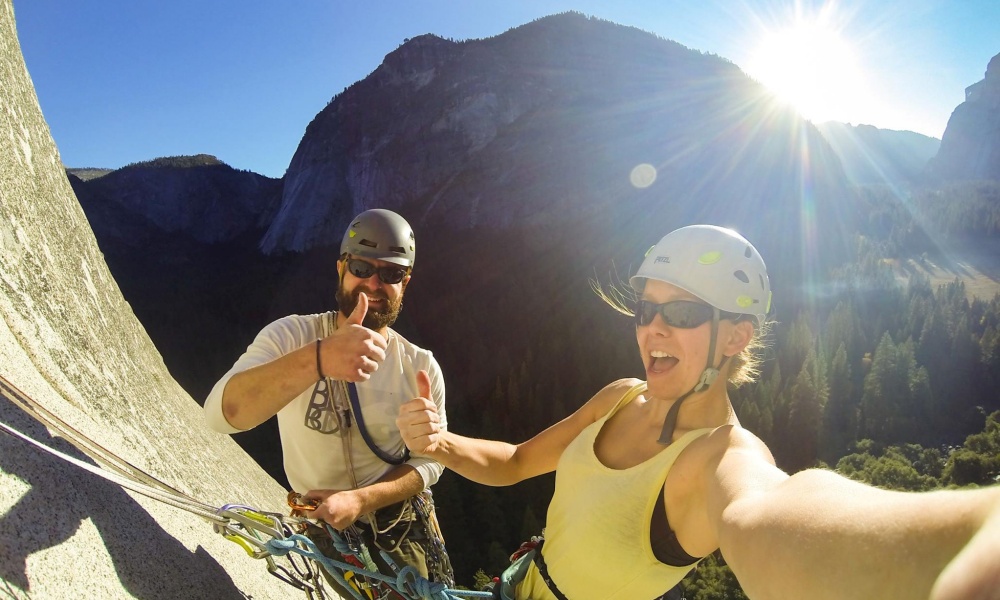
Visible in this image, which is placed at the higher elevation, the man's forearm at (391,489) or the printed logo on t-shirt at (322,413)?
the printed logo on t-shirt at (322,413)

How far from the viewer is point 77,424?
2.17 metres

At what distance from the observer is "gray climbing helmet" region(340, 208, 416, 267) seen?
3.12 metres

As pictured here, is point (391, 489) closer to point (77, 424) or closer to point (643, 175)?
point (77, 424)

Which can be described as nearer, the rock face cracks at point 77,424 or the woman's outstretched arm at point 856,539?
the woman's outstretched arm at point 856,539

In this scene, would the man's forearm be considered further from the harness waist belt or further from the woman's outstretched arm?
the woman's outstretched arm

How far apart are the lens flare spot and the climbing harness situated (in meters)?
73.4

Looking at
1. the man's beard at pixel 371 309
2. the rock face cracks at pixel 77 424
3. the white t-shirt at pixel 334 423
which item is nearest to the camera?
the rock face cracks at pixel 77 424

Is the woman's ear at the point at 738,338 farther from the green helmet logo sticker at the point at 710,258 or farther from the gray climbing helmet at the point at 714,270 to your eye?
the green helmet logo sticker at the point at 710,258

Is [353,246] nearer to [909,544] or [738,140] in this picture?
→ [909,544]

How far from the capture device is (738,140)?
Answer: 3029 inches

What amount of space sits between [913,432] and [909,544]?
48198 millimetres

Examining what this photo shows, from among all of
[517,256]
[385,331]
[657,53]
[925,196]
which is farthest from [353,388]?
[925,196]

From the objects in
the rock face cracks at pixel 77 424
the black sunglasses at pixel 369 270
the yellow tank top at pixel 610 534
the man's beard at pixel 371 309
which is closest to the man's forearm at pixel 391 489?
the rock face cracks at pixel 77 424

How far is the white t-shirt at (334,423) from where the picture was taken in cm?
284
